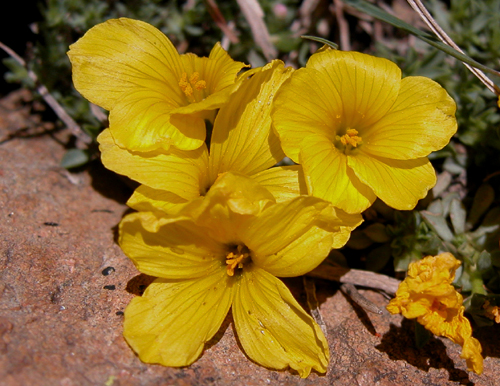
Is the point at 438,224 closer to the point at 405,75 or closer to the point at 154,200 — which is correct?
the point at 405,75

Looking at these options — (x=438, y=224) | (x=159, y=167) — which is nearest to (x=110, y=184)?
(x=159, y=167)

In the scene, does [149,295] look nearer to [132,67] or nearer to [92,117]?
[132,67]

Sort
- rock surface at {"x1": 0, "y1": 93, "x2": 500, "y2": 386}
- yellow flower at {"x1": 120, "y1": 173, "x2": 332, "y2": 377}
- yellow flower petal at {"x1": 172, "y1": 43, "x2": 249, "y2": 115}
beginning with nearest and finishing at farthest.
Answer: rock surface at {"x1": 0, "y1": 93, "x2": 500, "y2": 386}
yellow flower at {"x1": 120, "y1": 173, "x2": 332, "y2": 377}
yellow flower petal at {"x1": 172, "y1": 43, "x2": 249, "y2": 115}

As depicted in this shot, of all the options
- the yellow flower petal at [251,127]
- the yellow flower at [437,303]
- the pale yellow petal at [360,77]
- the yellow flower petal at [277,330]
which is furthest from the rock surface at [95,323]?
the pale yellow petal at [360,77]

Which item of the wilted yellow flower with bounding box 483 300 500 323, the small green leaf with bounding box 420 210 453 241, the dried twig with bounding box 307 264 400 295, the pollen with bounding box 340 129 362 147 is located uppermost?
the pollen with bounding box 340 129 362 147

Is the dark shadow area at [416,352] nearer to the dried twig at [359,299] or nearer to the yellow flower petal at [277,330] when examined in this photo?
the dried twig at [359,299]

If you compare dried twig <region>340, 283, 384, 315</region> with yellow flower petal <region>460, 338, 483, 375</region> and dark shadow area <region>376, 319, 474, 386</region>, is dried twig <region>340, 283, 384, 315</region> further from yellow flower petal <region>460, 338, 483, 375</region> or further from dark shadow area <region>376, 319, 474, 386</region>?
yellow flower petal <region>460, 338, 483, 375</region>

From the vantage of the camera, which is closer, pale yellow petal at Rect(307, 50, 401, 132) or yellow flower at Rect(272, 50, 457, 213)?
yellow flower at Rect(272, 50, 457, 213)

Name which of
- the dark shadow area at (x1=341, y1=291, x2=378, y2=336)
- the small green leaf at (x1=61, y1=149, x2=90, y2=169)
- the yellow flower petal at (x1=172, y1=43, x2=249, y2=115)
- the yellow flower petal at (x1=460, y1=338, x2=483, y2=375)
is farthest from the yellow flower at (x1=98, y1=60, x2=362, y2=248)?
the small green leaf at (x1=61, y1=149, x2=90, y2=169)
